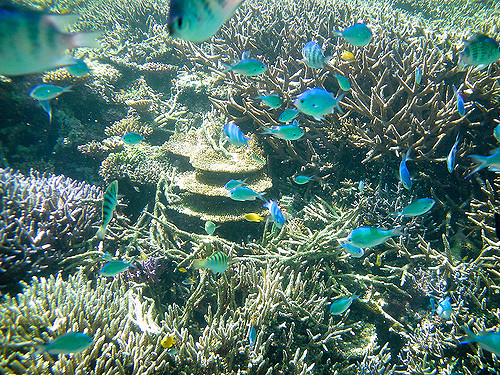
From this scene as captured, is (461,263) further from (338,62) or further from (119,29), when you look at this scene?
(119,29)

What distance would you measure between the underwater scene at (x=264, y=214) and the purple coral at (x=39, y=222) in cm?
2

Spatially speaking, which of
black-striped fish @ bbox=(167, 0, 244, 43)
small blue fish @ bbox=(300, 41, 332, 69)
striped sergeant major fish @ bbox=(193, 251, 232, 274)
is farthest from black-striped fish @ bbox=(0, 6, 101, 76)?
small blue fish @ bbox=(300, 41, 332, 69)

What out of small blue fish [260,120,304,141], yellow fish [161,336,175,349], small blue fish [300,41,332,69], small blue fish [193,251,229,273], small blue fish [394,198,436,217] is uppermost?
small blue fish [300,41,332,69]

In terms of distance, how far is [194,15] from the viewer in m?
1.01

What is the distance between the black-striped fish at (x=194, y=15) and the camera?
995 millimetres

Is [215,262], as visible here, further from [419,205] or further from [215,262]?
[419,205]

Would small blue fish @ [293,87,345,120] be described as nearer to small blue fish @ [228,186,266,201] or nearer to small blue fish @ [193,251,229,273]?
small blue fish @ [228,186,266,201]

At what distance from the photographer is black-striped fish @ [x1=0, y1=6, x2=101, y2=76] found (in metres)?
1.14

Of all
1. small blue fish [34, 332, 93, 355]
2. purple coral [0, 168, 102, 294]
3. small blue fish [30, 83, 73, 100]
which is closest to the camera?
small blue fish [34, 332, 93, 355]

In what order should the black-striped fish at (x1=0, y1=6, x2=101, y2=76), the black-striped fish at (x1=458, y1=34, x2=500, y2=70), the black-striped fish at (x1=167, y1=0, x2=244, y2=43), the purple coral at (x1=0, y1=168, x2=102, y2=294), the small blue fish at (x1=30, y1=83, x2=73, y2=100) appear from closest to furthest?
the black-striped fish at (x1=167, y1=0, x2=244, y2=43) → the black-striped fish at (x1=0, y1=6, x2=101, y2=76) → the black-striped fish at (x1=458, y1=34, x2=500, y2=70) → the purple coral at (x1=0, y1=168, x2=102, y2=294) → the small blue fish at (x1=30, y1=83, x2=73, y2=100)

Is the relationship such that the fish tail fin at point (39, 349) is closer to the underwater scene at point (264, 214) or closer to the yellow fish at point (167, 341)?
the underwater scene at point (264, 214)

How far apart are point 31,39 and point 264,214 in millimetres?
3094

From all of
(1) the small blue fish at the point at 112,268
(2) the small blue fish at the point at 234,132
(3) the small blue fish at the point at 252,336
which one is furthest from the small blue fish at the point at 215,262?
(2) the small blue fish at the point at 234,132

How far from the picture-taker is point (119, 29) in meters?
8.63
